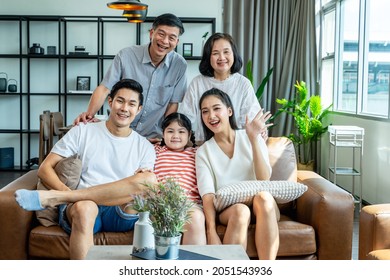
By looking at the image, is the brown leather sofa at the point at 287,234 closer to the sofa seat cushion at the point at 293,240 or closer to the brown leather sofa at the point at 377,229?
the sofa seat cushion at the point at 293,240

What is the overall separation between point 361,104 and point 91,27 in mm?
3592

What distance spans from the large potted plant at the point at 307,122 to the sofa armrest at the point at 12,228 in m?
4.19

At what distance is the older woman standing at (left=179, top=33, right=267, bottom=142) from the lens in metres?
3.25

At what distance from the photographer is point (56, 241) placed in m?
2.78

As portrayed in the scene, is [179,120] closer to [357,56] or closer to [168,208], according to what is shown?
[168,208]

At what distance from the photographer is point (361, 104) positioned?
227 inches

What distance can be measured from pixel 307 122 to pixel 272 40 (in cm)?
146

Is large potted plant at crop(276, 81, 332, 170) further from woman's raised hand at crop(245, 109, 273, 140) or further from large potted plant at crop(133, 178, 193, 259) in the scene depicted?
large potted plant at crop(133, 178, 193, 259)

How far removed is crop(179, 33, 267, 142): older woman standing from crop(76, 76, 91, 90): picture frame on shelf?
13.7ft

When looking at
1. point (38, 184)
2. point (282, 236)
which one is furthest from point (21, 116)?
point (282, 236)

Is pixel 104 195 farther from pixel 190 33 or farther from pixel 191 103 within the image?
pixel 190 33

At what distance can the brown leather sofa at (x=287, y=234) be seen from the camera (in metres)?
2.79

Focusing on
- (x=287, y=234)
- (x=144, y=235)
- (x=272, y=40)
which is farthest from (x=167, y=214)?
(x=272, y=40)

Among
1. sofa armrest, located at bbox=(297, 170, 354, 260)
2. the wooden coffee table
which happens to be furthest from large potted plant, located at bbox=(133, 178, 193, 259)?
sofa armrest, located at bbox=(297, 170, 354, 260)
